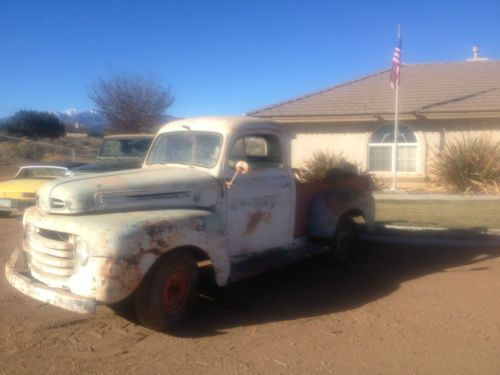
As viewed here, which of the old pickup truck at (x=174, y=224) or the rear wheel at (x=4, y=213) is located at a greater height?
the old pickup truck at (x=174, y=224)

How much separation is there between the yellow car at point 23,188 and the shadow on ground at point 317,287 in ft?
21.3

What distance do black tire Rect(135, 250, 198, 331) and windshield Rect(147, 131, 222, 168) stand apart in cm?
129

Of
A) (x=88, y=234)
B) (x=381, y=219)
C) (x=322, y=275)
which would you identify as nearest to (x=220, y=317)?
(x=88, y=234)

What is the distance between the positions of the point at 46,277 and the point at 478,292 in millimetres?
4648

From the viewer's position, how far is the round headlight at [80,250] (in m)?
4.29

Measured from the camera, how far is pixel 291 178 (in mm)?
6453

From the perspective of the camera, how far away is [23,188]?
36.8 ft

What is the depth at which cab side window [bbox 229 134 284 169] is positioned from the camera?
648 cm

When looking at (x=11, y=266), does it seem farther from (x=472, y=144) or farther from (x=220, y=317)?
(x=472, y=144)

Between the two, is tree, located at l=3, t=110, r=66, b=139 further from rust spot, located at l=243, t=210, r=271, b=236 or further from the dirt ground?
rust spot, located at l=243, t=210, r=271, b=236

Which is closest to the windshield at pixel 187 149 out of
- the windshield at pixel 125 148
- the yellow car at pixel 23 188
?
the yellow car at pixel 23 188

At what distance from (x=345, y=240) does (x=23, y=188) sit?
23.9 feet

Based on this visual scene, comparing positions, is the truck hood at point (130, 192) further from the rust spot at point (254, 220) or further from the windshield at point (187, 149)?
the rust spot at point (254, 220)

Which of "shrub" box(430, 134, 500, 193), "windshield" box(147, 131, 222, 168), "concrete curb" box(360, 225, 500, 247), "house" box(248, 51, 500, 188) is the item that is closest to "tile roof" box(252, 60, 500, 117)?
"house" box(248, 51, 500, 188)
